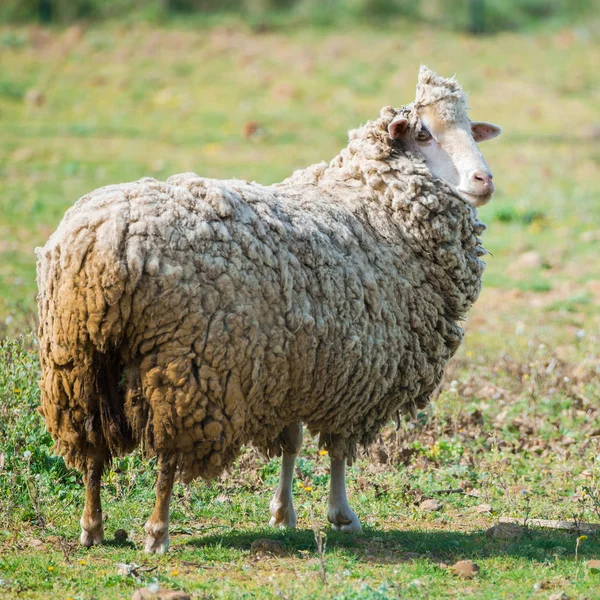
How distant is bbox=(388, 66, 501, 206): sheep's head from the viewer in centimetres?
554

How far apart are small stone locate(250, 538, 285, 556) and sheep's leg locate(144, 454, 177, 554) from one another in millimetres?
431

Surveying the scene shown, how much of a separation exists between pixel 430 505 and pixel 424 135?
220 centimetres

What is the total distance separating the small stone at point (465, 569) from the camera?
14.6ft

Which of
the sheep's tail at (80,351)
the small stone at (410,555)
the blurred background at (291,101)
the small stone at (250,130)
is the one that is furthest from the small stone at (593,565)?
the small stone at (250,130)

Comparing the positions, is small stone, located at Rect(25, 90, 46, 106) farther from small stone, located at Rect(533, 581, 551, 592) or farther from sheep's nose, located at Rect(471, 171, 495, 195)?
small stone, located at Rect(533, 581, 551, 592)

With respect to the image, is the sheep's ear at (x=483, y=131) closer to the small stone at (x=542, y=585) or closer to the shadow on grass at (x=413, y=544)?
the shadow on grass at (x=413, y=544)

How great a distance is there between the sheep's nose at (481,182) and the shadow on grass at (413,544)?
194 centimetres

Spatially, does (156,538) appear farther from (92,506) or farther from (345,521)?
(345,521)

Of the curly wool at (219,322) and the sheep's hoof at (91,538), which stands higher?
the curly wool at (219,322)

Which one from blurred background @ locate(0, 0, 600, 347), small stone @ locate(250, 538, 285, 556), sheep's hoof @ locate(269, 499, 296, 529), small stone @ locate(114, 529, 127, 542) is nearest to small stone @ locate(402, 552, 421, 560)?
small stone @ locate(250, 538, 285, 556)

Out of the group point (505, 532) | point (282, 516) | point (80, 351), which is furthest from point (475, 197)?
point (80, 351)

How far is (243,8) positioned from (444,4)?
18.0ft

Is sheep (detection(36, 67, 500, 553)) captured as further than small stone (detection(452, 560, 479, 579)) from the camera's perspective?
No

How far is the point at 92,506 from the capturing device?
15.2ft
